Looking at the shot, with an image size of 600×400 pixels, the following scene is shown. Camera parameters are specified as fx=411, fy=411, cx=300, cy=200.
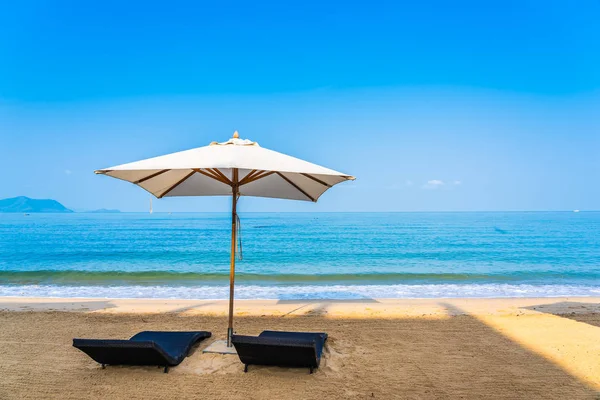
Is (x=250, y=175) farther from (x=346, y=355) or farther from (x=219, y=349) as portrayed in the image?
(x=346, y=355)

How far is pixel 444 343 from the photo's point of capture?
6.17 m

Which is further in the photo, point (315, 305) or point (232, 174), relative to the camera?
point (315, 305)

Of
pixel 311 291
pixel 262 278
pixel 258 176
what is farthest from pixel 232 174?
pixel 262 278

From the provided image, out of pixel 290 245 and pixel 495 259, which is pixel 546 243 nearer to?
pixel 495 259

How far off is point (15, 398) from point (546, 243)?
35.9 metres

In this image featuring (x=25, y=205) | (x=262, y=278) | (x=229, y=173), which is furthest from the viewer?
(x=25, y=205)

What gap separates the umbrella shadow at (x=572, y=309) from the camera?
7.97 meters

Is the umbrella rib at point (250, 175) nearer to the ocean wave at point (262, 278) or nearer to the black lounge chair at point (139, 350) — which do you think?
the black lounge chair at point (139, 350)

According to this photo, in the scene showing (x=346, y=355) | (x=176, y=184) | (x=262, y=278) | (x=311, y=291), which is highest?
(x=176, y=184)

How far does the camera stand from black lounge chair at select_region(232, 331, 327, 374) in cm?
423

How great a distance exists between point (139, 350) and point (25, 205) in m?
195

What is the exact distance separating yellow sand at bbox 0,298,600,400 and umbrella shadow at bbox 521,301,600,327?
7 cm

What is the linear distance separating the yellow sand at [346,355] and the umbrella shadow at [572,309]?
7cm

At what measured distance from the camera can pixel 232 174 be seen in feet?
16.8
